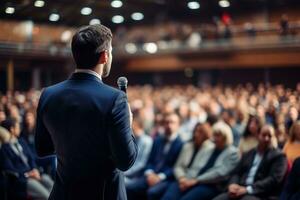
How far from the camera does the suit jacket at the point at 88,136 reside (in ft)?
5.44

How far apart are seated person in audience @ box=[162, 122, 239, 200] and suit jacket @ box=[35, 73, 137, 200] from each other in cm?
301

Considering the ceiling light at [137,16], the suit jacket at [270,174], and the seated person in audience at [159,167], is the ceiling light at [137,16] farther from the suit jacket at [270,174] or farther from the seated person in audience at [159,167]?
the suit jacket at [270,174]

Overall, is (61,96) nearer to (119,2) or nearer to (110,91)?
(110,91)

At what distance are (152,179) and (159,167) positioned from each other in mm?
221

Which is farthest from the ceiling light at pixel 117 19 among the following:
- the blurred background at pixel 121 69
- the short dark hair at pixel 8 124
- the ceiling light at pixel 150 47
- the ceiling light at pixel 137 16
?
the ceiling light at pixel 150 47

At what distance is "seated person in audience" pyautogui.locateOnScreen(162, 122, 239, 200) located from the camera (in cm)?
462

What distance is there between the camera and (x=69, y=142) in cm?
171

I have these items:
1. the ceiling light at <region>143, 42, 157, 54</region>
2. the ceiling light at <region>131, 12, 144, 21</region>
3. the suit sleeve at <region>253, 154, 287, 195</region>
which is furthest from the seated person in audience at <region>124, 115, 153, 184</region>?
the ceiling light at <region>143, 42, 157, 54</region>

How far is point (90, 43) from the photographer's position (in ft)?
5.57

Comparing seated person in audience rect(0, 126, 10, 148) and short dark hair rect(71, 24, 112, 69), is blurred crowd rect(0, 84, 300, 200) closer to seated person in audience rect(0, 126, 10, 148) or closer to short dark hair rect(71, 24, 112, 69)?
seated person in audience rect(0, 126, 10, 148)

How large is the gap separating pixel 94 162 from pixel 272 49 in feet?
42.6

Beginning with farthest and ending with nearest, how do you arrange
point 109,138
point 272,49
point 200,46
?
point 200,46 < point 272,49 < point 109,138

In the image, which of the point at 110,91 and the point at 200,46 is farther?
the point at 200,46

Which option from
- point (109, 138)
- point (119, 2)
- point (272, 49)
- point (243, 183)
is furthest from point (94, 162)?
point (272, 49)
